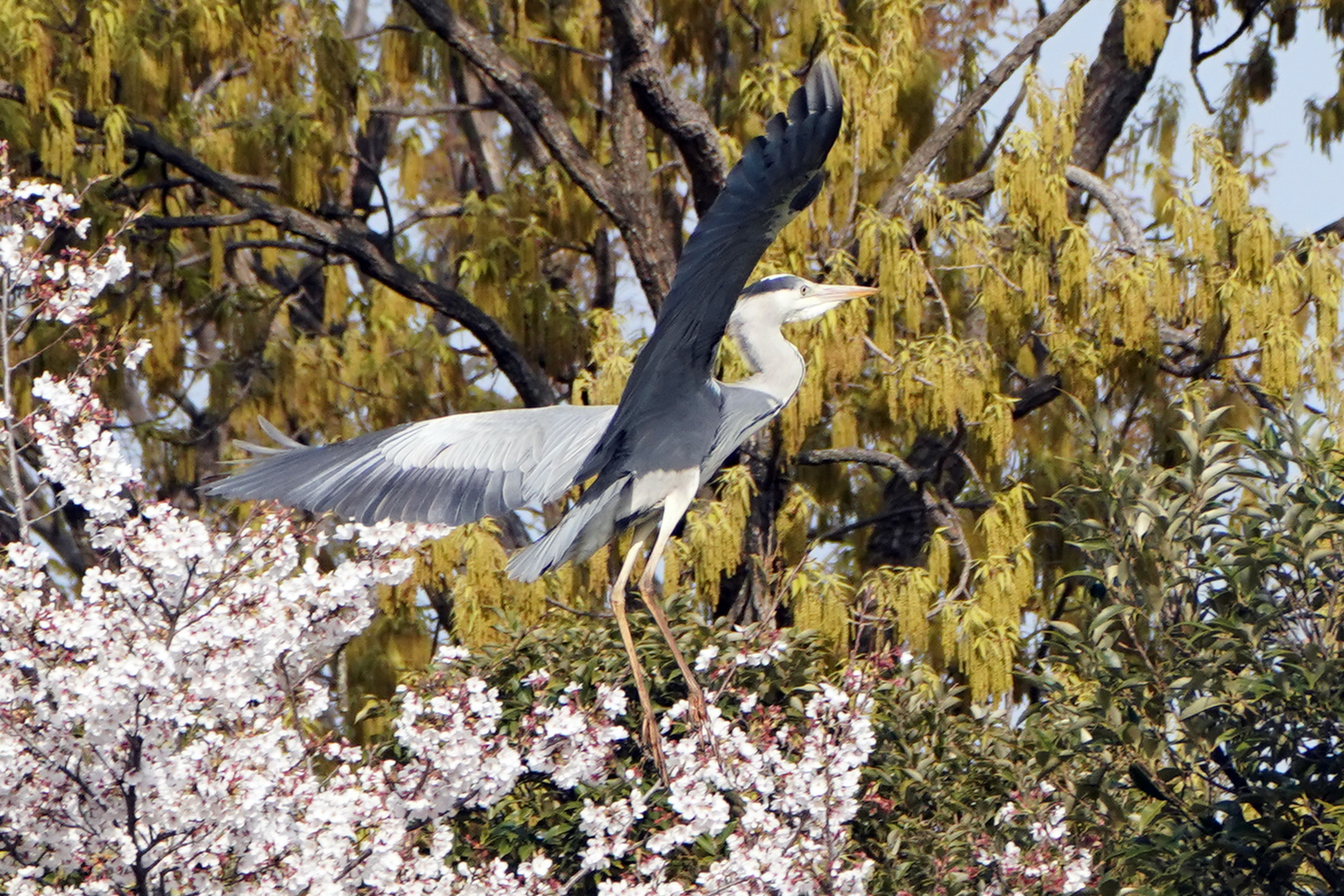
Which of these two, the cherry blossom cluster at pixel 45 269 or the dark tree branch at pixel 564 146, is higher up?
the dark tree branch at pixel 564 146

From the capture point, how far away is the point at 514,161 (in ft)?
32.9

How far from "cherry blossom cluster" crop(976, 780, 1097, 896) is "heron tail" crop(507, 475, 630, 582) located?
1263mm

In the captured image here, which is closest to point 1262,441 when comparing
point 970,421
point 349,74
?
point 970,421

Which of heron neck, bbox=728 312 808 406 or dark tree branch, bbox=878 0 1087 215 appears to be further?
dark tree branch, bbox=878 0 1087 215

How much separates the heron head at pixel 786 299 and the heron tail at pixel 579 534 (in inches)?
30.7

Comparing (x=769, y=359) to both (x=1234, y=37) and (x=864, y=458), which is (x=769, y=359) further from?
(x=1234, y=37)

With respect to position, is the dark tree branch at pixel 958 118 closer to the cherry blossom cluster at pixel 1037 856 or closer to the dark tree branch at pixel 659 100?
the dark tree branch at pixel 659 100

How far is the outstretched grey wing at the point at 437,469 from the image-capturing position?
4.87m

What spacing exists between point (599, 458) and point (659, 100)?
3.24 m

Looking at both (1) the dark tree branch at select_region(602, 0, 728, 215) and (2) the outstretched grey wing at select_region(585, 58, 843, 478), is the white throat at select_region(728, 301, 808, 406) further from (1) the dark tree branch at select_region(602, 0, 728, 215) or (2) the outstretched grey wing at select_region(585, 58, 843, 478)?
(1) the dark tree branch at select_region(602, 0, 728, 215)

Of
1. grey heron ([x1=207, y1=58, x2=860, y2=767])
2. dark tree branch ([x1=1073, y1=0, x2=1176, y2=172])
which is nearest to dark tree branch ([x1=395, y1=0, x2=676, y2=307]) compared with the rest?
dark tree branch ([x1=1073, y1=0, x2=1176, y2=172])

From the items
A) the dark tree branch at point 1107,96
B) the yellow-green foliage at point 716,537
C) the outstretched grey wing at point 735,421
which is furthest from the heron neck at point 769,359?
the dark tree branch at point 1107,96

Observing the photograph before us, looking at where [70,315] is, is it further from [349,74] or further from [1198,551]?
[349,74]

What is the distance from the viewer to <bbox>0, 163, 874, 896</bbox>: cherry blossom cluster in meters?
3.95
